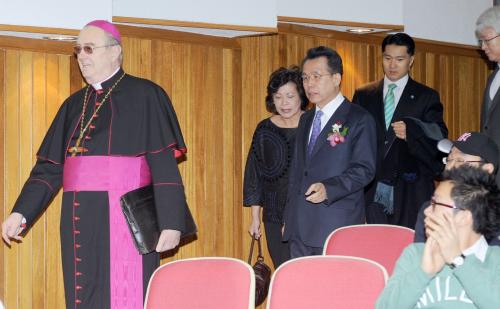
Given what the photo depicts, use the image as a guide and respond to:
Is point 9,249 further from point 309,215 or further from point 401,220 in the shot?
point 401,220

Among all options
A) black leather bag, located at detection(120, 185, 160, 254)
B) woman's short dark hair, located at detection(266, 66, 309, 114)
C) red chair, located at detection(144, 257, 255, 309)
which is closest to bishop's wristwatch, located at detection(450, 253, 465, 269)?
red chair, located at detection(144, 257, 255, 309)

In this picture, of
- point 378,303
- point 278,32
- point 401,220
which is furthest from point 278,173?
point 378,303

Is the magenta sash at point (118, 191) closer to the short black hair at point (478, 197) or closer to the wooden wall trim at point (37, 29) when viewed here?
the wooden wall trim at point (37, 29)

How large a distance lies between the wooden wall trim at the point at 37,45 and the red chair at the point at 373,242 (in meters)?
2.67

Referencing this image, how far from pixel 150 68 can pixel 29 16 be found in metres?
1.11

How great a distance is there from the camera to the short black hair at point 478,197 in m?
3.06

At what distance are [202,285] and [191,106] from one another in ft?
10.0

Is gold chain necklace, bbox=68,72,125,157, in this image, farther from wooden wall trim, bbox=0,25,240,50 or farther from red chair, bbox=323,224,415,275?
red chair, bbox=323,224,415,275

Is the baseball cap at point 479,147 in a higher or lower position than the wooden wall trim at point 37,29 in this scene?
lower

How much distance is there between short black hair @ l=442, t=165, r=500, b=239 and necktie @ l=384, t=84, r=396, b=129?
3.19 meters

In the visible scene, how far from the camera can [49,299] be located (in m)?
6.08

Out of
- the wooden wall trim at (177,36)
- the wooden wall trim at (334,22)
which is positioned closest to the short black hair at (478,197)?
the wooden wall trim at (177,36)

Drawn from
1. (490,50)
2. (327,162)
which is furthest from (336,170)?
(490,50)

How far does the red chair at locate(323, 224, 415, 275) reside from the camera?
4.20 meters
